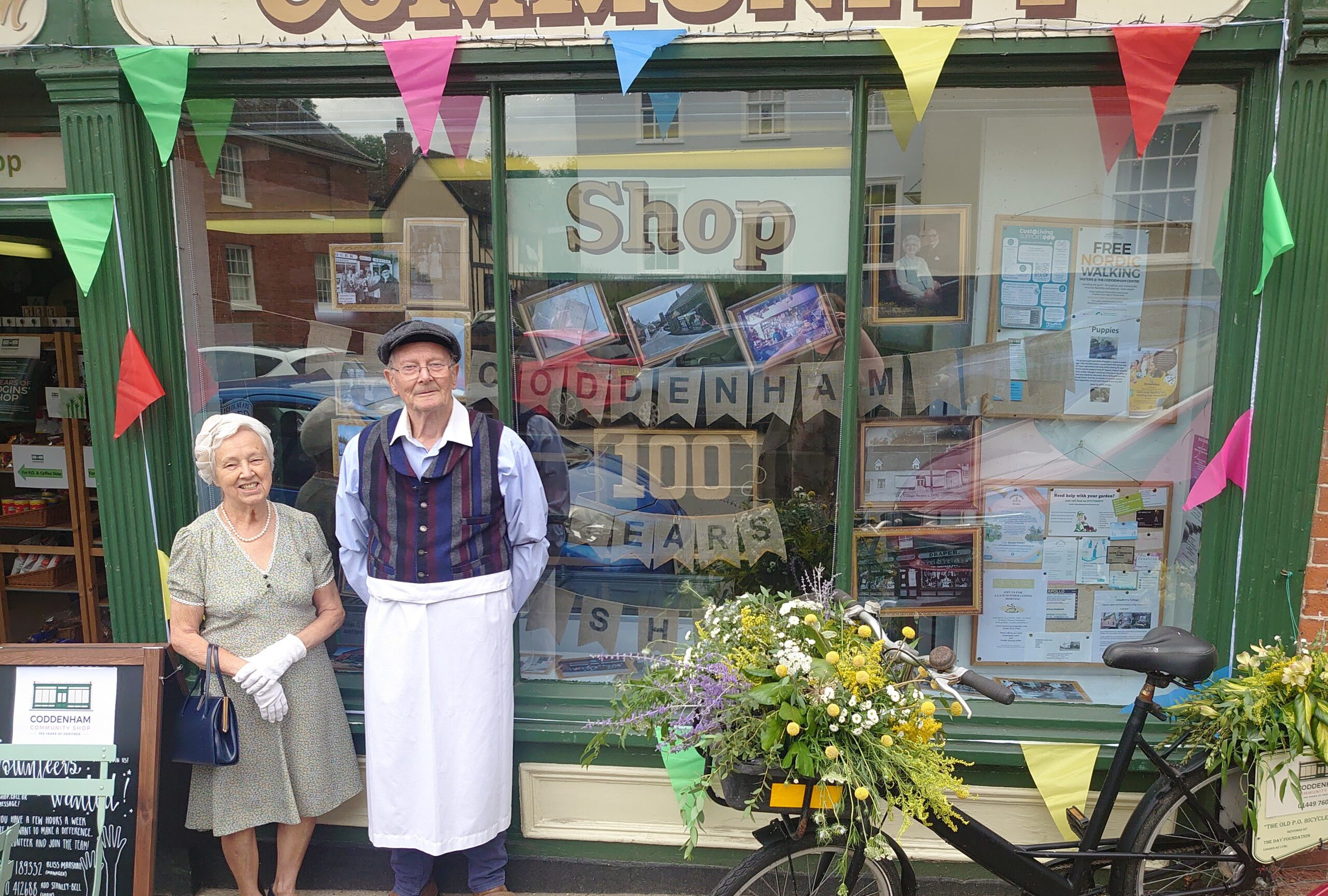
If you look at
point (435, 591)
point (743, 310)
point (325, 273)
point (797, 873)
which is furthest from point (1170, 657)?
point (325, 273)

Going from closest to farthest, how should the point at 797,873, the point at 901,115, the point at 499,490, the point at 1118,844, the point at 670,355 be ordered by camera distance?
the point at 797,873
the point at 1118,844
the point at 499,490
the point at 901,115
the point at 670,355

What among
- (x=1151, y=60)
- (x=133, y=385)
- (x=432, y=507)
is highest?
(x=1151, y=60)

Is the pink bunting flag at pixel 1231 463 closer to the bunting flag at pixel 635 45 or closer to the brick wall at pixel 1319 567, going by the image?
the brick wall at pixel 1319 567

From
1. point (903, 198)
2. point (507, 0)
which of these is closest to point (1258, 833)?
point (903, 198)

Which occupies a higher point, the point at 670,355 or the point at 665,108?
the point at 665,108

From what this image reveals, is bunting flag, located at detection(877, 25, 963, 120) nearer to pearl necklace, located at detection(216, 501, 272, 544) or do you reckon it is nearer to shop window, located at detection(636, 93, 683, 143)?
shop window, located at detection(636, 93, 683, 143)

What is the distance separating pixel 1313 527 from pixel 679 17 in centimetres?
295

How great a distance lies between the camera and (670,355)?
3904 millimetres

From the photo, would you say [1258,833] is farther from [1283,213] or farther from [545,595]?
[545,595]

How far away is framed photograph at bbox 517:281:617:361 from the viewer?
12.4ft

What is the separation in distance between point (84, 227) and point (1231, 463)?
14.3 feet

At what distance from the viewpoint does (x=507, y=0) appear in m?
3.24

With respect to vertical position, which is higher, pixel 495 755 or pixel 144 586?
pixel 144 586

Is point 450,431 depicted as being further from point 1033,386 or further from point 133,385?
point 1033,386
